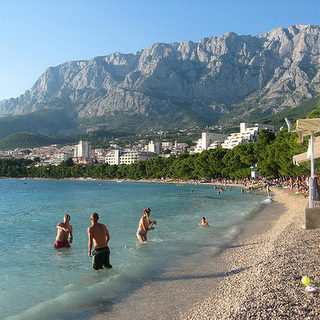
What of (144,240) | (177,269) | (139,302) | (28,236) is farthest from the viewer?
(28,236)

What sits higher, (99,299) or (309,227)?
(309,227)

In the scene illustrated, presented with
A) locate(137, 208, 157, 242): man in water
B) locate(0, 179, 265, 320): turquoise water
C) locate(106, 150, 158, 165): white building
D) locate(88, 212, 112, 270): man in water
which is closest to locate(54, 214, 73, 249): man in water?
locate(0, 179, 265, 320): turquoise water

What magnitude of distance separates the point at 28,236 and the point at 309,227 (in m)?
14.6

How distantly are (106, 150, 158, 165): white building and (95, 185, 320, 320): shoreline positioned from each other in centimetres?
16548

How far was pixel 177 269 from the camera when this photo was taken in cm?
1069

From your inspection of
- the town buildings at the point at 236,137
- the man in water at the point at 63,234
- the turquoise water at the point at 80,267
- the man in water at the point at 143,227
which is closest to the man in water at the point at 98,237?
the turquoise water at the point at 80,267

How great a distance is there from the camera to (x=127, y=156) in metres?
182

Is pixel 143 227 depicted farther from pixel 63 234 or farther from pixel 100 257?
pixel 100 257

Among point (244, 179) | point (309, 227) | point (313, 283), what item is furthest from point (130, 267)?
point (244, 179)

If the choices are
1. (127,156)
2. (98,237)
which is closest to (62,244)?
(98,237)

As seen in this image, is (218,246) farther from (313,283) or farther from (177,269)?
(313,283)

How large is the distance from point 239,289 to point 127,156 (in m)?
175

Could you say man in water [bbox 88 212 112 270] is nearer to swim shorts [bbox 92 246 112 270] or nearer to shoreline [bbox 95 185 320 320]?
swim shorts [bbox 92 246 112 270]

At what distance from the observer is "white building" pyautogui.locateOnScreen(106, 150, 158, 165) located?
178 meters
